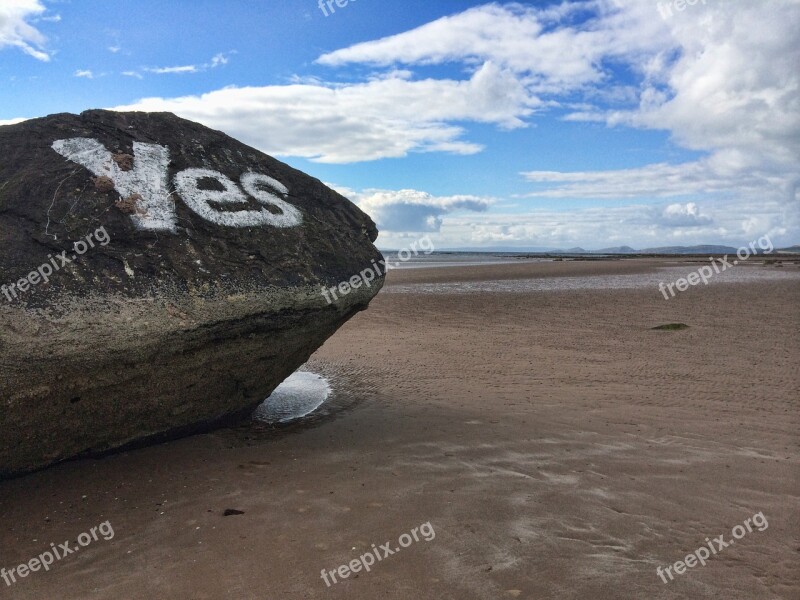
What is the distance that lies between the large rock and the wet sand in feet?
2.09

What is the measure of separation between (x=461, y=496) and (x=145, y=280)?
11.7 ft

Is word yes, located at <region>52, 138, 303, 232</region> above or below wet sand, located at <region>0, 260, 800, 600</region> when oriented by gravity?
above

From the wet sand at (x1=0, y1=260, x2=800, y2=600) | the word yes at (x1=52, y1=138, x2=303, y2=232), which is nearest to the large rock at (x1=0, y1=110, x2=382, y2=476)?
the word yes at (x1=52, y1=138, x2=303, y2=232)

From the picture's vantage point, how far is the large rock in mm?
4941

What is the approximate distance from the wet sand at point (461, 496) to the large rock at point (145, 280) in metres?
0.64

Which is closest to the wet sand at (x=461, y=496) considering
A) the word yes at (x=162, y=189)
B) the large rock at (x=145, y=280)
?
the large rock at (x=145, y=280)

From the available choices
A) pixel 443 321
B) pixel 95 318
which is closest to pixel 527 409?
pixel 95 318

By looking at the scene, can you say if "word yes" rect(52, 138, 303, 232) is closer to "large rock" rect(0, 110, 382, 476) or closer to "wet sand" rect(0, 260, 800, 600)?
"large rock" rect(0, 110, 382, 476)

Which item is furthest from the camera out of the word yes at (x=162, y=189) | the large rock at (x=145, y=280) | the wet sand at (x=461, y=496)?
the word yes at (x=162, y=189)

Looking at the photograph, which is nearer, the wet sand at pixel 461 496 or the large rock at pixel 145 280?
the wet sand at pixel 461 496

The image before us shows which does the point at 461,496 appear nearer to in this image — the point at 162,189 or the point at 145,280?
the point at 145,280

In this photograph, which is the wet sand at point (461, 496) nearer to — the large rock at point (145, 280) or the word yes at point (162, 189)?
the large rock at point (145, 280)

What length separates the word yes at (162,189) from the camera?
5.93 metres

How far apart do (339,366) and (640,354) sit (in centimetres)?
629
